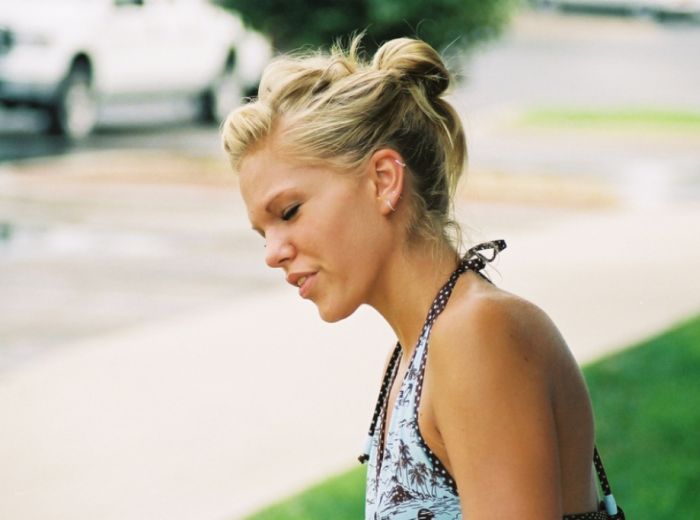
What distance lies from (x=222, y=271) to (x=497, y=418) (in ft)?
26.9

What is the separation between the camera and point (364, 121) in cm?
211

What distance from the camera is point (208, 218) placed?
40.2 ft

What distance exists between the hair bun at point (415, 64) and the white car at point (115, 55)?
14.2m

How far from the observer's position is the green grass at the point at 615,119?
19.6m

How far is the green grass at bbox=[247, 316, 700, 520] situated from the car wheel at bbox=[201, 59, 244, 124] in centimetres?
1245

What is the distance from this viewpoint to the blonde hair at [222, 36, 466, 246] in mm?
2090

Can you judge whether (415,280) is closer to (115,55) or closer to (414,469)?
(414,469)

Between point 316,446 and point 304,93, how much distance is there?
12.9 ft

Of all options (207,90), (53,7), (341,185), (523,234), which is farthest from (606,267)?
(207,90)

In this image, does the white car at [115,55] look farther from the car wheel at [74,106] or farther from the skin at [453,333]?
the skin at [453,333]

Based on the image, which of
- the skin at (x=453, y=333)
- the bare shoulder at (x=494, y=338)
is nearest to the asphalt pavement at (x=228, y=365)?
the skin at (x=453, y=333)

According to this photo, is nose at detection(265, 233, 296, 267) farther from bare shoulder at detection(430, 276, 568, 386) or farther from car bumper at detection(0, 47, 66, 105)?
car bumper at detection(0, 47, 66, 105)

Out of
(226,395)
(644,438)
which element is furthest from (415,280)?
(226,395)

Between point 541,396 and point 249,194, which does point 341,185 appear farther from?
point 541,396
